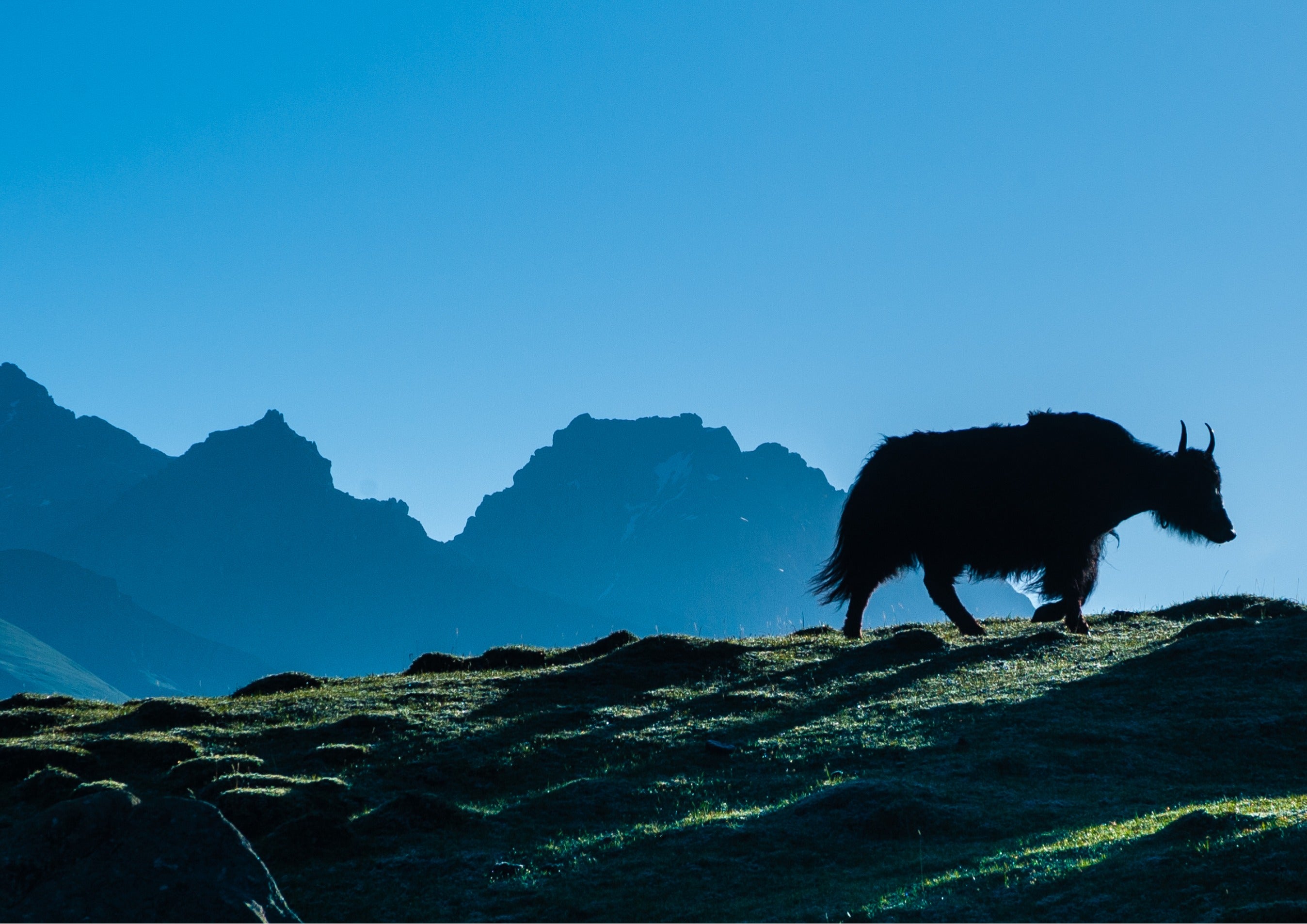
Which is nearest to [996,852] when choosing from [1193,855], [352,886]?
[1193,855]

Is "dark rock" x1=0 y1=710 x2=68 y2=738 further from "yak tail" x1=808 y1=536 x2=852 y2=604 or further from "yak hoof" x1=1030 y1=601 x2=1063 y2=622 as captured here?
"yak hoof" x1=1030 y1=601 x2=1063 y2=622

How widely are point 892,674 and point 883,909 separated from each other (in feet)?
41.1

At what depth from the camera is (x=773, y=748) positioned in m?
18.5

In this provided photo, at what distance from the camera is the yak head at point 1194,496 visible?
28.1 metres

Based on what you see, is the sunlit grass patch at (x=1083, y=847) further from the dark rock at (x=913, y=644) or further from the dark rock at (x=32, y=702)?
the dark rock at (x=32, y=702)

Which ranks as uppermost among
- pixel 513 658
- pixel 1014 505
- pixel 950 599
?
pixel 1014 505

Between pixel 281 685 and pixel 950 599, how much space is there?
15.9 metres

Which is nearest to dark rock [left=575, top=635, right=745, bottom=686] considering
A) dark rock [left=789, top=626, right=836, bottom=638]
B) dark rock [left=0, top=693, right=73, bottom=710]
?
dark rock [left=789, top=626, right=836, bottom=638]

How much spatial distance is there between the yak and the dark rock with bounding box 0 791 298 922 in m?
18.9

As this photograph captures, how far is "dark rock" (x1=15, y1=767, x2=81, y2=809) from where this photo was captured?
16141mm

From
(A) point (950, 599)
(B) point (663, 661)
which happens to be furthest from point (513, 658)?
(A) point (950, 599)

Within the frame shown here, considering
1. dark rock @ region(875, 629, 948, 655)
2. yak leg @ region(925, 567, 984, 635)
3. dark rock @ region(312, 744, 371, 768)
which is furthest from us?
yak leg @ region(925, 567, 984, 635)

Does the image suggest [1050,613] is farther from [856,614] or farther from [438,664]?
[438,664]

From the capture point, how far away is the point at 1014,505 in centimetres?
2722
